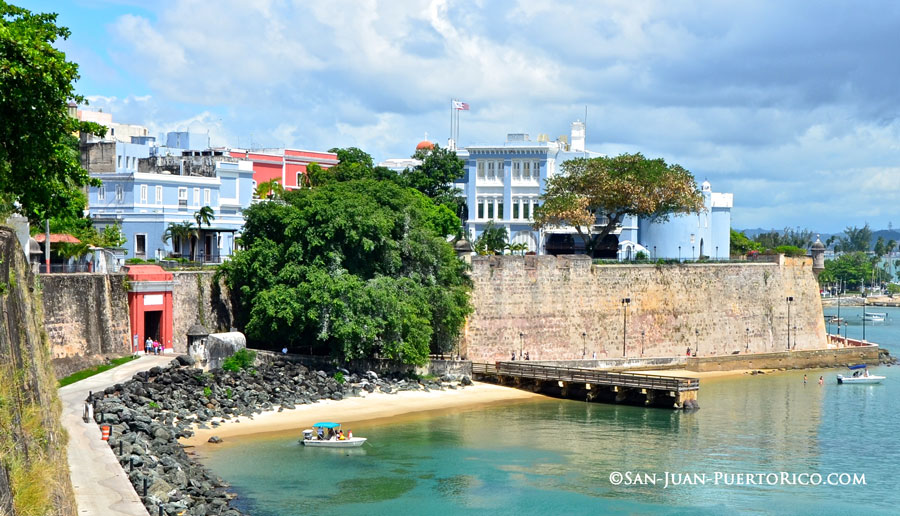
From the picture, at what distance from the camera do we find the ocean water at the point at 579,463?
29.3 meters

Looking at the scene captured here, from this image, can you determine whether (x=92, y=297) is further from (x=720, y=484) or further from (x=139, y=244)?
(x=720, y=484)

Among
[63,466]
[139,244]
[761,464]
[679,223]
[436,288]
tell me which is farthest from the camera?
[679,223]

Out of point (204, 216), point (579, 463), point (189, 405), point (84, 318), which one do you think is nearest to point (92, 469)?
point (189, 405)

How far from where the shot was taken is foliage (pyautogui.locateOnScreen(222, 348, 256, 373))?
4119 centimetres

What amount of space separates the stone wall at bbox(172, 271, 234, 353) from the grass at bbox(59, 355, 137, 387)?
3363 millimetres

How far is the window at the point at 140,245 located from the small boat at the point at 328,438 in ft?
67.5

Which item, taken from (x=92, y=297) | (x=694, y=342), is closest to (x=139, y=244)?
(x=92, y=297)

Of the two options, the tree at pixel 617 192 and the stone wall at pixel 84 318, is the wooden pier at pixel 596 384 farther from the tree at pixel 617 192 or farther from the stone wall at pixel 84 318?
the stone wall at pixel 84 318

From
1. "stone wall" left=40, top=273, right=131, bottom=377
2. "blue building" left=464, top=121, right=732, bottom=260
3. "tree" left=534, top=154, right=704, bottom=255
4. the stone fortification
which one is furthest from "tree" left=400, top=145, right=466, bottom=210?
"stone wall" left=40, top=273, right=131, bottom=377

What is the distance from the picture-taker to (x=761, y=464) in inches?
1366

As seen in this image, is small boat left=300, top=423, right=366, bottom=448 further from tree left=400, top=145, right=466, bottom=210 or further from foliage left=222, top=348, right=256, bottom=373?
tree left=400, top=145, right=466, bottom=210

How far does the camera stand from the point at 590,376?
147ft

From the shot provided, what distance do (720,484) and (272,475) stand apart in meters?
13.0

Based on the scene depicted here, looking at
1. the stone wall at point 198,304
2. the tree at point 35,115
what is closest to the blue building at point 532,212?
the stone wall at point 198,304
